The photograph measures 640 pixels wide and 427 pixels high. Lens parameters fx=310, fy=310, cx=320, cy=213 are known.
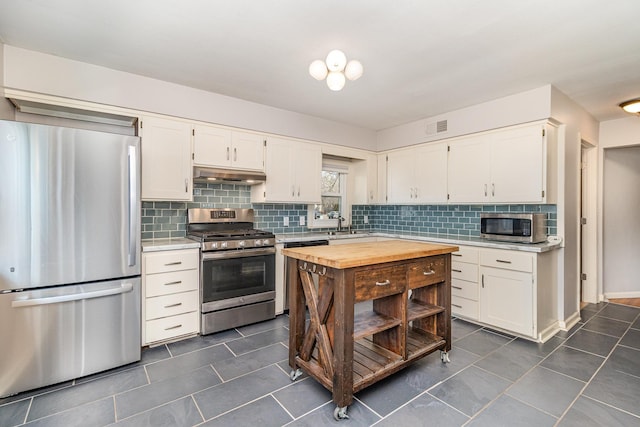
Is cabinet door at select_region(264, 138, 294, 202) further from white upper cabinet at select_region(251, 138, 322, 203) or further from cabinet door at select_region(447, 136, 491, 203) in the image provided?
cabinet door at select_region(447, 136, 491, 203)

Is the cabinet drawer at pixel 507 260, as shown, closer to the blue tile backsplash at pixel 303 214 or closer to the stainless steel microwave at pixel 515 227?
the stainless steel microwave at pixel 515 227

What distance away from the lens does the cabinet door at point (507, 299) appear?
301cm

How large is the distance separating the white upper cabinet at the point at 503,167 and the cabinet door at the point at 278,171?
6.74ft

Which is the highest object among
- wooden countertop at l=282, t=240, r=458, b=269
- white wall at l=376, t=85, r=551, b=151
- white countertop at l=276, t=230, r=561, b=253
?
white wall at l=376, t=85, r=551, b=151

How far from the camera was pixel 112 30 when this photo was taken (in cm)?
216

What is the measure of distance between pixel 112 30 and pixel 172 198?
1.47m

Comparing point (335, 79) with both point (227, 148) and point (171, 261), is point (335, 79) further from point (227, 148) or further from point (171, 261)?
point (171, 261)

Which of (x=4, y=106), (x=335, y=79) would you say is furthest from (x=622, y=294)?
(x=4, y=106)

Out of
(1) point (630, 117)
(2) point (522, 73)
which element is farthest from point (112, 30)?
(1) point (630, 117)

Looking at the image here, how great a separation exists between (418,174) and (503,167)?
1121 millimetres

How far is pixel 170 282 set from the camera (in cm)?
290

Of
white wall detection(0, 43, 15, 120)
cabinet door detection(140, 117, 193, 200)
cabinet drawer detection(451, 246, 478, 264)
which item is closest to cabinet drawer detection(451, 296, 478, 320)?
cabinet drawer detection(451, 246, 478, 264)

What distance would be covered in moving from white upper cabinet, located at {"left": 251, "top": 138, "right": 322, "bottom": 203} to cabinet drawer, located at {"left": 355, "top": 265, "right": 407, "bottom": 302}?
204 centimetres

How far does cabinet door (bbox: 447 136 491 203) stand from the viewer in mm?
3596
